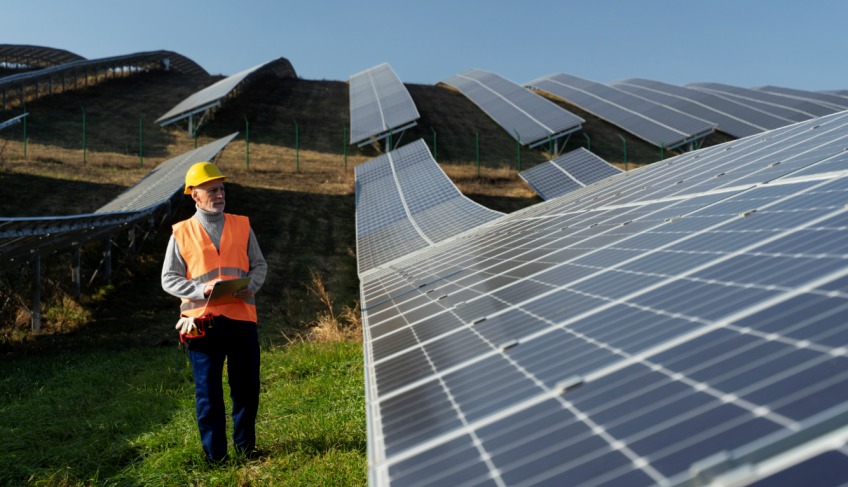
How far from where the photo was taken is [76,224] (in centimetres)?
882

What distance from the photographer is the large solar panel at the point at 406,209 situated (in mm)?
12023

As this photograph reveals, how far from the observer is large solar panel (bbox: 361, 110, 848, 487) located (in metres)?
1.60

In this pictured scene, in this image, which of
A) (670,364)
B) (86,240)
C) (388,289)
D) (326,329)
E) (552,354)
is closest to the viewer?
(670,364)

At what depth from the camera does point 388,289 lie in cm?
719

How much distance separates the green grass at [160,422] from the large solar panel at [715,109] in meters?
26.9

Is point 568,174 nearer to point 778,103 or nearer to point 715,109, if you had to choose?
point 715,109

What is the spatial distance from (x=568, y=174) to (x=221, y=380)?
17.2m

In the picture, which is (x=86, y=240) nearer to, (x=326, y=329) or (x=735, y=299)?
(x=326, y=329)

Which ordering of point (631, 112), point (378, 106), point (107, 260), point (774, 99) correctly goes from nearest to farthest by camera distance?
point (107, 260)
point (774, 99)
point (378, 106)
point (631, 112)

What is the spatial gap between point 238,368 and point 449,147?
26448mm

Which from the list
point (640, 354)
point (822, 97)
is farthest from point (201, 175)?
point (822, 97)

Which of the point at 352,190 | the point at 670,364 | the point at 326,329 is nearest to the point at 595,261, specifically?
the point at 670,364

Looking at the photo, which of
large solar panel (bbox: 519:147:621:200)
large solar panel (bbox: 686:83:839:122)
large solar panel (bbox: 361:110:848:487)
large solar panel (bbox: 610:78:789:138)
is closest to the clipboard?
large solar panel (bbox: 361:110:848:487)

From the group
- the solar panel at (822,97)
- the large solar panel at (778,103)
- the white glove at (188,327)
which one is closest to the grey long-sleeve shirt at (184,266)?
the white glove at (188,327)
